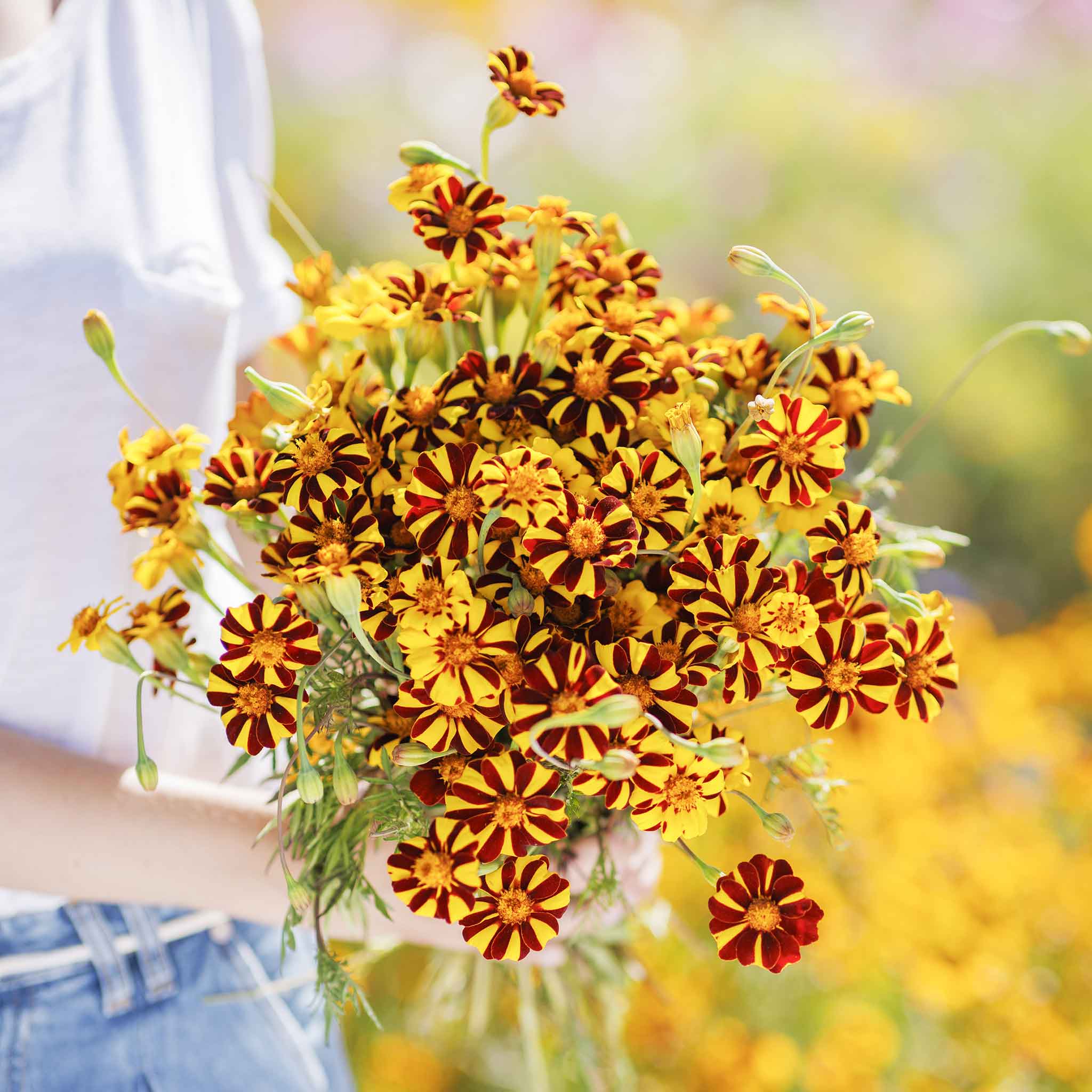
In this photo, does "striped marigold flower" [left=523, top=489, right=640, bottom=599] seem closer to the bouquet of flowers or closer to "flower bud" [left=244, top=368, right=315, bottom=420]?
the bouquet of flowers

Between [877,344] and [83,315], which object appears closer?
[83,315]

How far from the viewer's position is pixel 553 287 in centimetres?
38

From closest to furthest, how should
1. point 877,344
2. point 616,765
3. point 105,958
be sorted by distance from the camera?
1. point 616,765
2. point 105,958
3. point 877,344

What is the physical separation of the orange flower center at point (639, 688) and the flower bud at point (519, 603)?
0.12ft

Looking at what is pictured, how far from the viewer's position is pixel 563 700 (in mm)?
257

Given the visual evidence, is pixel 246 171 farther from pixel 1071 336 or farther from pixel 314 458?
pixel 1071 336

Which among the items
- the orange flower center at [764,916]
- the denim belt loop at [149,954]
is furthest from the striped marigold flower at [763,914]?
the denim belt loop at [149,954]

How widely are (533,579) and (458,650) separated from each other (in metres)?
0.04

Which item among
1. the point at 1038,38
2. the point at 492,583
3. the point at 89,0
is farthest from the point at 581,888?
the point at 1038,38

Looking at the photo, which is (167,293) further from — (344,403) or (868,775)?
(868,775)

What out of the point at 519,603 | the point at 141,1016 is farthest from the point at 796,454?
the point at 141,1016

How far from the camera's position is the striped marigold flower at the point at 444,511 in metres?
0.28

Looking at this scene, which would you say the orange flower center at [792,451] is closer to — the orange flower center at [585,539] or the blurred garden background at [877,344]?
the orange flower center at [585,539]

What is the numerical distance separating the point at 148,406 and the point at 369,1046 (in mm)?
821
